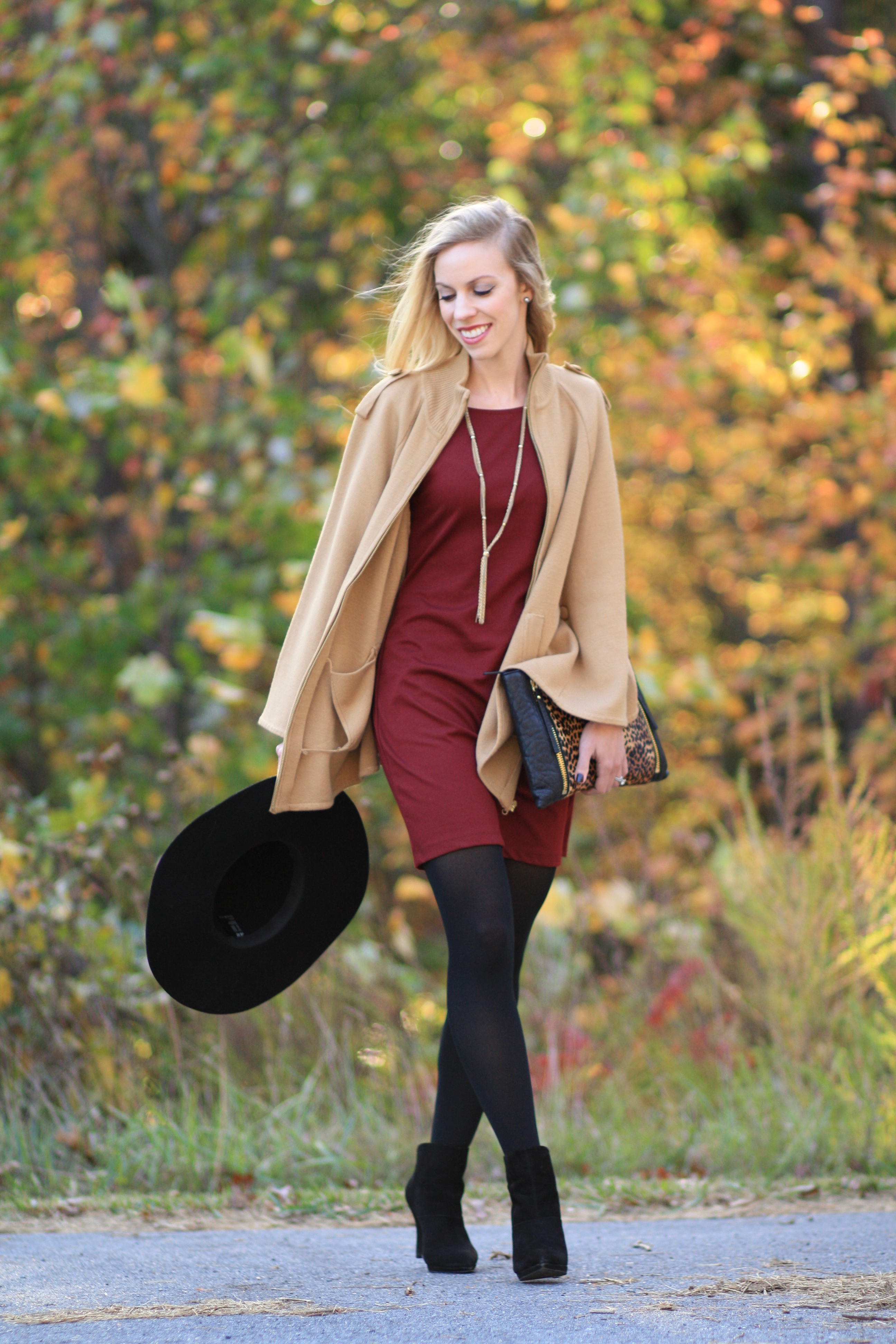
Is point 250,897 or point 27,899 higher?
point 250,897

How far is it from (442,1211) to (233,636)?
107 inches

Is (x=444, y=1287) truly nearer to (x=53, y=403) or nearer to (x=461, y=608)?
(x=461, y=608)

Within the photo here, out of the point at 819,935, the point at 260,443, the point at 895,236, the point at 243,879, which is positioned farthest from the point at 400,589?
the point at 895,236

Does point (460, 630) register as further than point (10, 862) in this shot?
No

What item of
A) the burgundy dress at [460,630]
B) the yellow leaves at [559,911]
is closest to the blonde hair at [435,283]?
the burgundy dress at [460,630]

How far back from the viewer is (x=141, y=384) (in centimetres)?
554

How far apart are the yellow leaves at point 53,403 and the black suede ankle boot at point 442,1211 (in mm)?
3808

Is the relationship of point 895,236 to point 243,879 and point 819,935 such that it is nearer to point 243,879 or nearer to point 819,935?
point 819,935

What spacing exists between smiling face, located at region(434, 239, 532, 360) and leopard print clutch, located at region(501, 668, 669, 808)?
0.68 meters

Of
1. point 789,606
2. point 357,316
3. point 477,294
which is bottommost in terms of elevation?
point 477,294

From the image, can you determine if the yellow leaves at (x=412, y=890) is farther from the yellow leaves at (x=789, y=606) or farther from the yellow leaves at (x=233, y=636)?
the yellow leaves at (x=789, y=606)

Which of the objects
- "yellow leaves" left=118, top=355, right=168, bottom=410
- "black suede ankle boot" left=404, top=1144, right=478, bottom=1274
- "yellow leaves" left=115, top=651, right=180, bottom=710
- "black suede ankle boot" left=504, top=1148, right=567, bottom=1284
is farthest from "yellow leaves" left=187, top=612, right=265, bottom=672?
"black suede ankle boot" left=504, top=1148, right=567, bottom=1284

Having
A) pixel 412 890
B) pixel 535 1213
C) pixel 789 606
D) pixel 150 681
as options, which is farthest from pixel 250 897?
pixel 789 606

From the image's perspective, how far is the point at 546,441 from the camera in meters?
2.89
